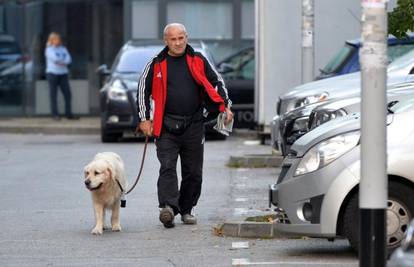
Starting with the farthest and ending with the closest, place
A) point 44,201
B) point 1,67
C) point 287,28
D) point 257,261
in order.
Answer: point 1,67, point 287,28, point 44,201, point 257,261

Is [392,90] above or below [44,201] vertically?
above

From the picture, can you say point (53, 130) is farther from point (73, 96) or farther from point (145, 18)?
point (145, 18)

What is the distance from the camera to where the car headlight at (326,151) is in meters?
9.22

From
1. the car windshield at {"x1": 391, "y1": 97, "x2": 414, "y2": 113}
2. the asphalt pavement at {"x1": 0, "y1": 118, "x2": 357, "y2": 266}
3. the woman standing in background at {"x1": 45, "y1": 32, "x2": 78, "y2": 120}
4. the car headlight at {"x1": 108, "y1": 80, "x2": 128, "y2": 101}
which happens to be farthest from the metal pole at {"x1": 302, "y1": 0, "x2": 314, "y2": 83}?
the woman standing in background at {"x1": 45, "y1": 32, "x2": 78, "y2": 120}

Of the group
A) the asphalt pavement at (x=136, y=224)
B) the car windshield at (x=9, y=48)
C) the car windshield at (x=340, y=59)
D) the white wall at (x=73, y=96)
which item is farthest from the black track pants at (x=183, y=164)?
the car windshield at (x=9, y=48)

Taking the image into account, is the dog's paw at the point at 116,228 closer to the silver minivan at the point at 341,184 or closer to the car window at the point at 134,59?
the silver minivan at the point at 341,184

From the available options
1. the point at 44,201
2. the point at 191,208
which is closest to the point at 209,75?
the point at 191,208

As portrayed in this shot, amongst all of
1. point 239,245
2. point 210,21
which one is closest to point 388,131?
point 239,245

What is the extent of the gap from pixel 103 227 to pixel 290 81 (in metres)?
9.58

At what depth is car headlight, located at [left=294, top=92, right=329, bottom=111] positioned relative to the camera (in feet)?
48.9

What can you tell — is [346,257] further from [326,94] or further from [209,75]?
[326,94]

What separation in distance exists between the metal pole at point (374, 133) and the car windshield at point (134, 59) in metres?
14.8

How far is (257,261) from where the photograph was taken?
9.45 meters

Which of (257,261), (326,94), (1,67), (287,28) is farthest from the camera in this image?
(1,67)
